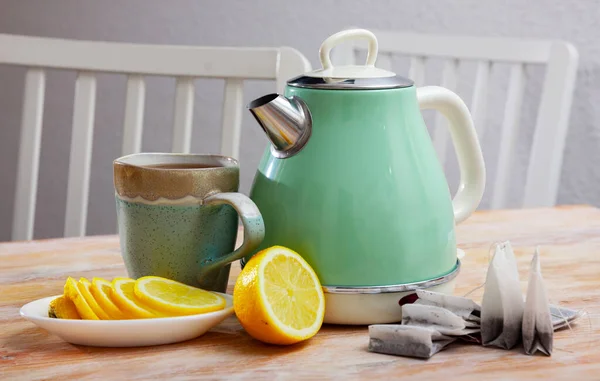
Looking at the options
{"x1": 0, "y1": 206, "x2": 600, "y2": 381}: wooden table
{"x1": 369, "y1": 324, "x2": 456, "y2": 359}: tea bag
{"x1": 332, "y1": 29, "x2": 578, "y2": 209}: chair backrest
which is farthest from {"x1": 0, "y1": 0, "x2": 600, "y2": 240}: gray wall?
{"x1": 369, "y1": 324, "x2": 456, "y2": 359}: tea bag

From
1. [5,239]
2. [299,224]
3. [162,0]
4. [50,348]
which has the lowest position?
[5,239]

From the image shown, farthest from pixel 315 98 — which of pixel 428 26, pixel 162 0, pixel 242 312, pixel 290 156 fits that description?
pixel 428 26

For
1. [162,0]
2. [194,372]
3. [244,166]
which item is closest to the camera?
[194,372]

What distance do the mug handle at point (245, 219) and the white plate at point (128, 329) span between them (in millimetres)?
55

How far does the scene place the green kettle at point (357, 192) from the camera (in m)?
0.61

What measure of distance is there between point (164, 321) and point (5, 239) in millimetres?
1549

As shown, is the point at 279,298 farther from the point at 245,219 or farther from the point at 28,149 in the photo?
the point at 28,149

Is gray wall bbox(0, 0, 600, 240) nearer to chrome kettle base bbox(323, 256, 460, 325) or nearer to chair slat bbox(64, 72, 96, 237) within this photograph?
chair slat bbox(64, 72, 96, 237)

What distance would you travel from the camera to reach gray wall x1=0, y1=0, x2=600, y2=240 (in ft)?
6.22

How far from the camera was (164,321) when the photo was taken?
56 centimetres

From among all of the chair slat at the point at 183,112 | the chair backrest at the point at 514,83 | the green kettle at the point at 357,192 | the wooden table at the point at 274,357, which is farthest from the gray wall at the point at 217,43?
the green kettle at the point at 357,192

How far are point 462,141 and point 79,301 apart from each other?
35 centimetres

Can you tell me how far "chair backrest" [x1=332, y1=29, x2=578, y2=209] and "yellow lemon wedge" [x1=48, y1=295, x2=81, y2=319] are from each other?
916 millimetres

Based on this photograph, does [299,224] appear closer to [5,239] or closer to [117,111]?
[117,111]
